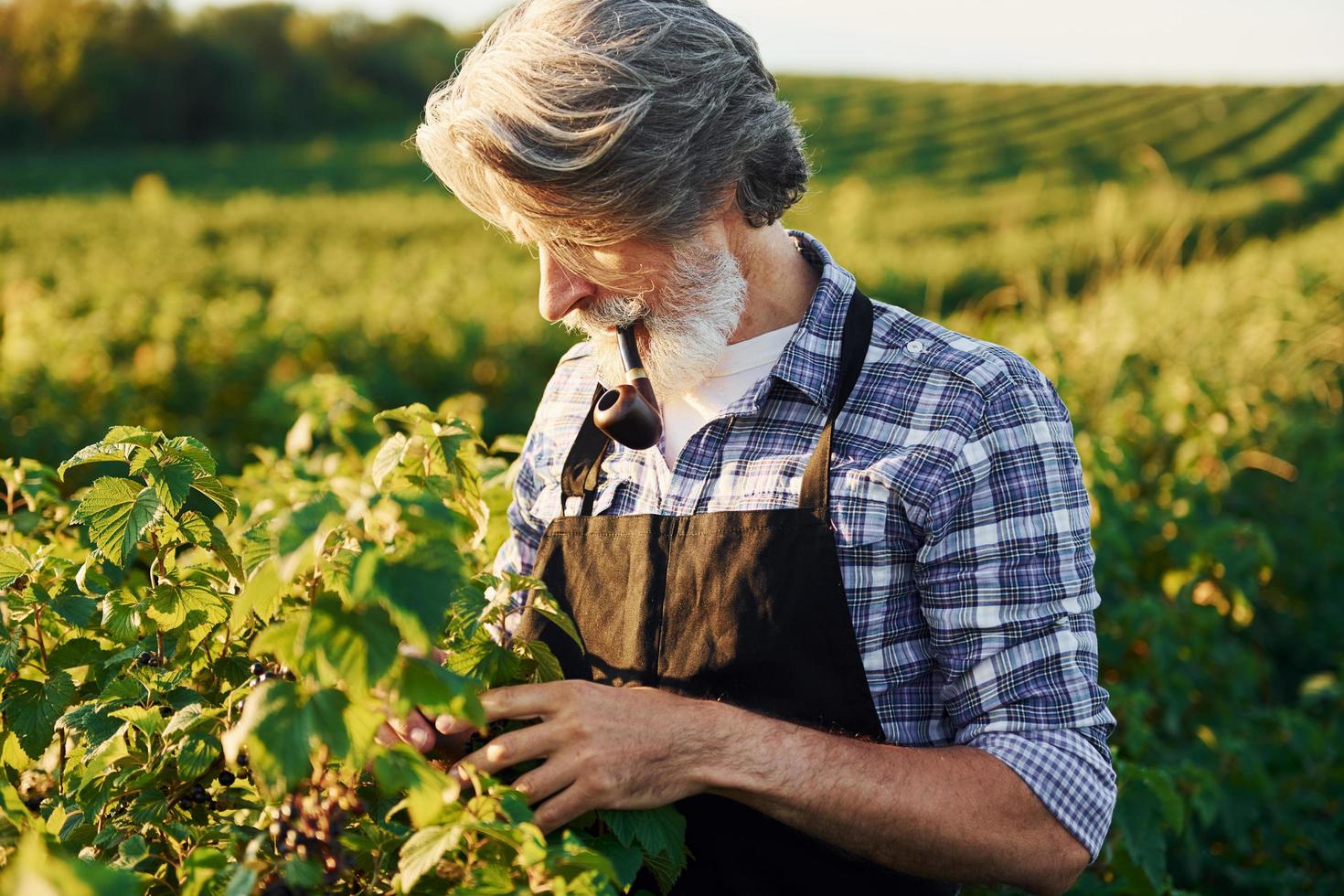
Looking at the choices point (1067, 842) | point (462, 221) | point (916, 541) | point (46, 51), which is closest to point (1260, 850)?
point (1067, 842)

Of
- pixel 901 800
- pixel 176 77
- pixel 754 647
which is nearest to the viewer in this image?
Answer: pixel 901 800

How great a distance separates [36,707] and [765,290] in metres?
1.27

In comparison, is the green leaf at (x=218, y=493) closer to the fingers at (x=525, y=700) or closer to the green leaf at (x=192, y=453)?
the green leaf at (x=192, y=453)

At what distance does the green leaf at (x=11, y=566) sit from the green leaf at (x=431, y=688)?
2.50 feet

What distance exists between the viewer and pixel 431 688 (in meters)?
0.87

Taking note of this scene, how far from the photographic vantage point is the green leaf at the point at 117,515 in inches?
48.5

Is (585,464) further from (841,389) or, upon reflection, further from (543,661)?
(543,661)

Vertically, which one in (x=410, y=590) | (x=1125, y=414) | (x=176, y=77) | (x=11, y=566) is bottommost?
(x=1125, y=414)

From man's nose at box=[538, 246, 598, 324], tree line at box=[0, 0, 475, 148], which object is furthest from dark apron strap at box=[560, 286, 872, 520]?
tree line at box=[0, 0, 475, 148]

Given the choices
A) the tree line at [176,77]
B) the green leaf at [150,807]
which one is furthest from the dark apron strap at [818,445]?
the tree line at [176,77]

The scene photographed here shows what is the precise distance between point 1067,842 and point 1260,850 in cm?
177

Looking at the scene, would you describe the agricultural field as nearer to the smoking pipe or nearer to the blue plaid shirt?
the smoking pipe

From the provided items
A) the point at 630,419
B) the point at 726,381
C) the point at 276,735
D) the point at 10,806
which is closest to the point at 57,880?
the point at 276,735

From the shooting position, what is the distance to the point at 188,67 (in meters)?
50.8
